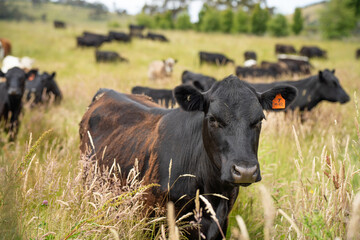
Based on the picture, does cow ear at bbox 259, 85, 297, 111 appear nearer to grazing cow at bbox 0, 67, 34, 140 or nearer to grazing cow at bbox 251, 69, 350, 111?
grazing cow at bbox 251, 69, 350, 111

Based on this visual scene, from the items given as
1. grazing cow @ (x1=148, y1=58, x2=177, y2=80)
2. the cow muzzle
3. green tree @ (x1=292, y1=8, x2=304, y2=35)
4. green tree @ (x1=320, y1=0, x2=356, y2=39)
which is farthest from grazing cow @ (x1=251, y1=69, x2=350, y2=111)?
green tree @ (x1=292, y1=8, x2=304, y2=35)

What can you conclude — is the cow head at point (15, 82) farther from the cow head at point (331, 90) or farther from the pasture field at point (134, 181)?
the cow head at point (331, 90)

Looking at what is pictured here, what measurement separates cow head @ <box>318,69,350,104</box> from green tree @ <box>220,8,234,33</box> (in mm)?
49281

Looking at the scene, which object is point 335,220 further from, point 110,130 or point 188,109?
point 110,130

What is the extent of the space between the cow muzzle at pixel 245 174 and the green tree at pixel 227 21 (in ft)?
182

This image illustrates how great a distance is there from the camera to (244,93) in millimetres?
2500

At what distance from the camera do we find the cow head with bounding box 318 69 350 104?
770 centimetres

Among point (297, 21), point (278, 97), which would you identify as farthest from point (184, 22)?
point (278, 97)

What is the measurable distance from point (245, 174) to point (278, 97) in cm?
108

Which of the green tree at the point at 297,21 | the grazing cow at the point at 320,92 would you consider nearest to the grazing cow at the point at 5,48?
the grazing cow at the point at 320,92

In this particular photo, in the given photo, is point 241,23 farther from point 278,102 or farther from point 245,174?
point 245,174

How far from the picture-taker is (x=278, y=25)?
169 feet

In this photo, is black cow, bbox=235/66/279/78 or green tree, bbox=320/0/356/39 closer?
black cow, bbox=235/66/279/78

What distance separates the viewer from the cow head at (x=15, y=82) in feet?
21.9
